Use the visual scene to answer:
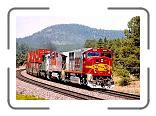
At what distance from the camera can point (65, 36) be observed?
106 feet

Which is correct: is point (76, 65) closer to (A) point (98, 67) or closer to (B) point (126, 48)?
(A) point (98, 67)

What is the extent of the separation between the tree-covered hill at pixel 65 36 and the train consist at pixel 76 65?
25 cm

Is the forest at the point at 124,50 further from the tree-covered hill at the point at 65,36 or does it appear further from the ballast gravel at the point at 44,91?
the ballast gravel at the point at 44,91

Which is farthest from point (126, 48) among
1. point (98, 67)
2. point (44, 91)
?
point (44, 91)

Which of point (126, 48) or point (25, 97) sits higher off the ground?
point (126, 48)

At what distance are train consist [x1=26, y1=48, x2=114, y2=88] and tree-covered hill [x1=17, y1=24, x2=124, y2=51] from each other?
250 millimetres

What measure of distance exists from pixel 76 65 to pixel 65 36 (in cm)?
139

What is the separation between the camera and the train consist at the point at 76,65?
3259cm

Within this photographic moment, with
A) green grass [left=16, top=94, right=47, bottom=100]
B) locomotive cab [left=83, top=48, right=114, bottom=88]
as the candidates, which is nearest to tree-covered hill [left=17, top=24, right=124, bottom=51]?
locomotive cab [left=83, top=48, right=114, bottom=88]

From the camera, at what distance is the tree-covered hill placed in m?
32.2

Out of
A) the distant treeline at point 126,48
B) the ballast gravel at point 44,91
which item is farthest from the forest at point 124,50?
the ballast gravel at point 44,91

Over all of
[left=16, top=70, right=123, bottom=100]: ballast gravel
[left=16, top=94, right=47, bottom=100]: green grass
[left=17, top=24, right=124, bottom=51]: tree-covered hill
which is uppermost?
[left=17, top=24, right=124, bottom=51]: tree-covered hill

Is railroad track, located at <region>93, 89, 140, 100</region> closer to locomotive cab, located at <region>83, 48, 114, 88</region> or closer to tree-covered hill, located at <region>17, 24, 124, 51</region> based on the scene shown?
locomotive cab, located at <region>83, 48, 114, 88</region>
